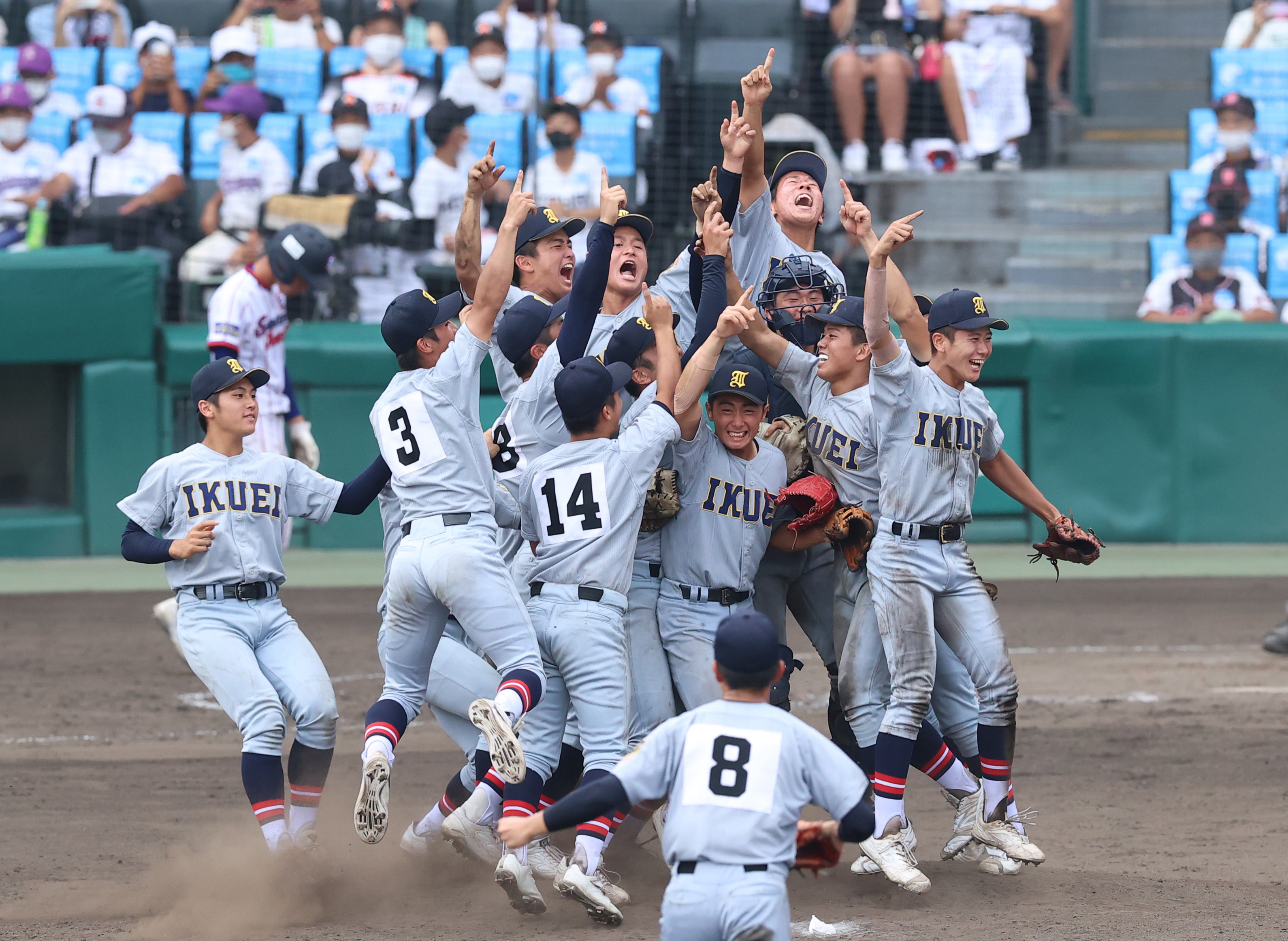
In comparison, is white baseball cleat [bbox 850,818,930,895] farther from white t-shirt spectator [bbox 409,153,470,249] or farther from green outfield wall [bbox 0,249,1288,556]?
white t-shirt spectator [bbox 409,153,470,249]

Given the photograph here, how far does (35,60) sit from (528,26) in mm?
4066

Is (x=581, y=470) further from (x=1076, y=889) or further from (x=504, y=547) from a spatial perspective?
(x=1076, y=889)

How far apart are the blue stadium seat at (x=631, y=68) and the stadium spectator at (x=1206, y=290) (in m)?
4.38

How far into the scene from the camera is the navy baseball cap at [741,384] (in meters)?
5.48

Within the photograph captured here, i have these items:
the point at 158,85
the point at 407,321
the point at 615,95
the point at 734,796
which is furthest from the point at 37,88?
the point at 734,796

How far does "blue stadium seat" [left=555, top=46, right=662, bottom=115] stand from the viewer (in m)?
14.0

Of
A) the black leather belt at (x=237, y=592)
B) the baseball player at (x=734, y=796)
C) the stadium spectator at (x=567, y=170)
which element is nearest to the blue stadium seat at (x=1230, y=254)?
the stadium spectator at (x=567, y=170)

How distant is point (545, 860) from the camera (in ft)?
17.8

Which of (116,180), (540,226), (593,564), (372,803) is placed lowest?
(372,803)

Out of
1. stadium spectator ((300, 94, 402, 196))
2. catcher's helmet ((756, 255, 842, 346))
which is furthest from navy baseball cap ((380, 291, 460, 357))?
stadium spectator ((300, 94, 402, 196))

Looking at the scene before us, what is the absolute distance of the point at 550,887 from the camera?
555cm

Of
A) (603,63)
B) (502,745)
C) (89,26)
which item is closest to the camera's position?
(502,745)

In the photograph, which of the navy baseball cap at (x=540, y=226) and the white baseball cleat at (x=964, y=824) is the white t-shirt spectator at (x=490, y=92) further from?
the white baseball cleat at (x=964, y=824)

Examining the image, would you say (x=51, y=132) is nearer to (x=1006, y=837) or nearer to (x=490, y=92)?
(x=490, y=92)
